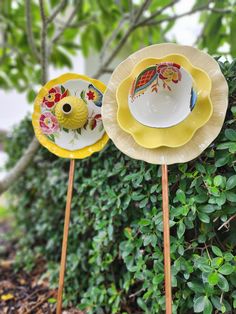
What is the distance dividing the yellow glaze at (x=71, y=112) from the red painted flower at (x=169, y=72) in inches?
10.9

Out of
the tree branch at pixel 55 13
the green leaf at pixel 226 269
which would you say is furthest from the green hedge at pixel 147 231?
the tree branch at pixel 55 13

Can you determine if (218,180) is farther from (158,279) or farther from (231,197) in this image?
(158,279)

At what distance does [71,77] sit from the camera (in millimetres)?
1005

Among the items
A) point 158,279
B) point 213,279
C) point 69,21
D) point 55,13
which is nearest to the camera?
point 213,279

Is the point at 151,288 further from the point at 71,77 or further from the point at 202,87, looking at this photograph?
the point at 71,77

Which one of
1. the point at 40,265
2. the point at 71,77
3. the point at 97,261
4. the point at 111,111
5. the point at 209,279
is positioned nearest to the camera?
the point at 209,279

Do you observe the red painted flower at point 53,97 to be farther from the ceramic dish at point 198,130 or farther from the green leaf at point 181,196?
the green leaf at point 181,196

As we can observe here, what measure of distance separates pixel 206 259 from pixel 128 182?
35 centimetres

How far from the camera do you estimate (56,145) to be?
1.02 m

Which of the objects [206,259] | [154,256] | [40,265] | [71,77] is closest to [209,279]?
[206,259]

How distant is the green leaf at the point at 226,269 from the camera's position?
781 mm

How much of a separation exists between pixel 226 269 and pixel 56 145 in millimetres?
637

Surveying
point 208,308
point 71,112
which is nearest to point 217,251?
point 208,308

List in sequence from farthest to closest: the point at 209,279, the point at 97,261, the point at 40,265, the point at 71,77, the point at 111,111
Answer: the point at 40,265, the point at 97,261, the point at 71,77, the point at 111,111, the point at 209,279
